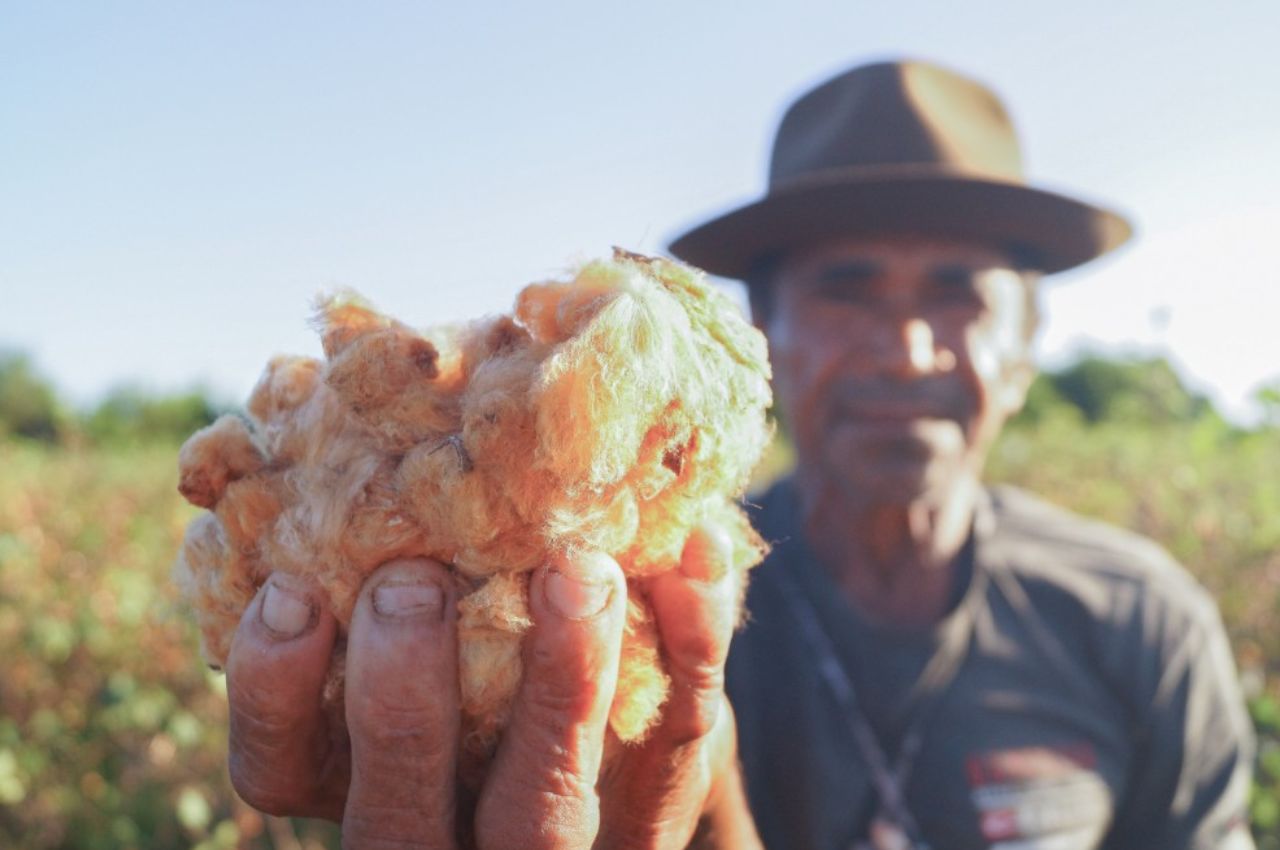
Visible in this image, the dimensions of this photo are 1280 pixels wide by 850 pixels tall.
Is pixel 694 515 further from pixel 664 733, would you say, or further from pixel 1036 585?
pixel 1036 585

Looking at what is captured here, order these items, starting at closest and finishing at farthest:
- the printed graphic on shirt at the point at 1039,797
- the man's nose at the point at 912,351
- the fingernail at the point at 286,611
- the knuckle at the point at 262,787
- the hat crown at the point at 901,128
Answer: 1. the fingernail at the point at 286,611
2. the knuckle at the point at 262,787
3. the printed graphic on shirt at the point at 1039,797
4. the man's nose at the point at 912,351
5. the hat crown at the point at 901,128

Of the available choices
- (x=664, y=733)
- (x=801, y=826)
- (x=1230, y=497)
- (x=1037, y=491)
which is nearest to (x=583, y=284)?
(x=664, y=733)

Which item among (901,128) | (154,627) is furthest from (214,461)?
(154,627)

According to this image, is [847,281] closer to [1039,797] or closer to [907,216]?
[907,216]

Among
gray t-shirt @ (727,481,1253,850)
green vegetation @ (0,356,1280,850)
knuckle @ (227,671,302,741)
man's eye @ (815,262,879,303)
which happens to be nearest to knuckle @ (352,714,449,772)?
knuckle @ (227,671,302,741)

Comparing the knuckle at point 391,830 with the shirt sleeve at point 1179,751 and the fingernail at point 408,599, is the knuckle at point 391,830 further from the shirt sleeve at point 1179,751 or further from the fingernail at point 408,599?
the shirt sleeve at point 1179,751

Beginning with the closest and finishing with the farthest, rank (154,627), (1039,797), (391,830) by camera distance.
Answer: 1. (391,830)
2. (1039,797)
3. (154,627)

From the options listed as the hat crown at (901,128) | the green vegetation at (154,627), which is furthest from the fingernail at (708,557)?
the hat crown at (901,128)
